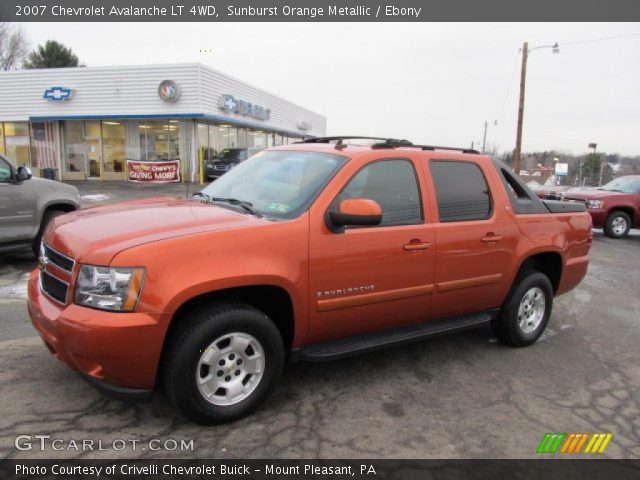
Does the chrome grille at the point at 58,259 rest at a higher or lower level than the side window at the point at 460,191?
lower

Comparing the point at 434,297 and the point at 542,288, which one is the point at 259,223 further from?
the point at 542,288

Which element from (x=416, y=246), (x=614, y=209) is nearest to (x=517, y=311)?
(x=416, y=246)

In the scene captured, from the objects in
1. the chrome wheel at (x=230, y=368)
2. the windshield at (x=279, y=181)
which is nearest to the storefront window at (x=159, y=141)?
the windshield at (x=279, y=181)

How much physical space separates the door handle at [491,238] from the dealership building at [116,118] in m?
19.4

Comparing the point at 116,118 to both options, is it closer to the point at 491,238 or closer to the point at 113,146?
the point at 113,146

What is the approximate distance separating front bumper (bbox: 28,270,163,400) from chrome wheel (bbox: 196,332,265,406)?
1.00 feet

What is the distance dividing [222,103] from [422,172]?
22.3 meters

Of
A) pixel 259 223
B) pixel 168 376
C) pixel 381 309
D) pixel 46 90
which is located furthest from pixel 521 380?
pixel 46 90

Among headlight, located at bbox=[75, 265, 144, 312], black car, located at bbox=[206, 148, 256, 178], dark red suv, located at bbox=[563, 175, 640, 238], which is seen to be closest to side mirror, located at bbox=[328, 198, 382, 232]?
headlight, located at bbox=[75, 265, 144, 312]

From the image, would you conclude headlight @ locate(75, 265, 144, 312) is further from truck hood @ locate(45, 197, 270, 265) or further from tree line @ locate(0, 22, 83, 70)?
tree line @ locate(0, 22, 83, 70)

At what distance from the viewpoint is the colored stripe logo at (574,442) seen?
10.4 feet

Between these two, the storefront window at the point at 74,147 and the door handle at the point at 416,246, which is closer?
the door handle at the point at 416,246

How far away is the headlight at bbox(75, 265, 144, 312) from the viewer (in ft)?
9.13

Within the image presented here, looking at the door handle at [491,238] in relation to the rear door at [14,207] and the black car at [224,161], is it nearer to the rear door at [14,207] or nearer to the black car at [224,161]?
the rear door at [14,207]
